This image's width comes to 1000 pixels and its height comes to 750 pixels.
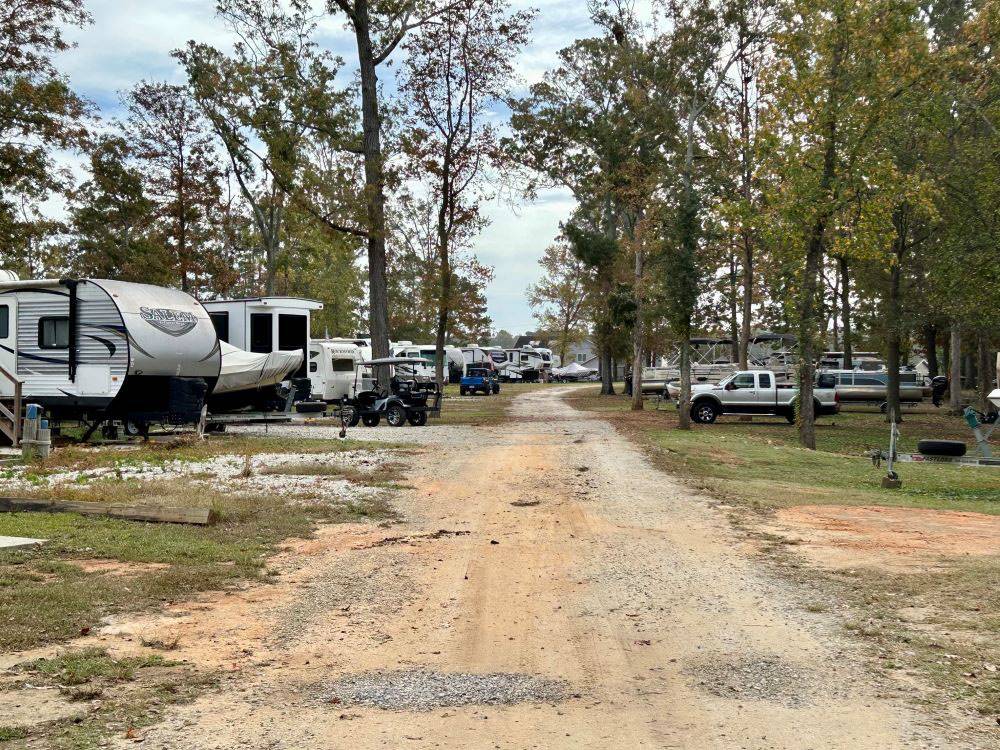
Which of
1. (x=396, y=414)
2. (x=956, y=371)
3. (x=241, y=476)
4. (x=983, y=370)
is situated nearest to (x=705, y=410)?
(x=396, y=414)

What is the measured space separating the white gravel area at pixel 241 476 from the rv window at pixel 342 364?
15946 mm

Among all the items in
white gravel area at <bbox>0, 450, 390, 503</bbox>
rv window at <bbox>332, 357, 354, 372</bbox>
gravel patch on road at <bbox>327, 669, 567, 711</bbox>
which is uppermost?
rv window at <bbox>332, 357, 354, 372</bbox>

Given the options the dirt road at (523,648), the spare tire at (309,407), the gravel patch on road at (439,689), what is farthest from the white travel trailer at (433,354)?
the gravel patch on road at (439,689)

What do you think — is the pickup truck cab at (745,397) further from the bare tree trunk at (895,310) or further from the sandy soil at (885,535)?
the sandy soil at (885,535)

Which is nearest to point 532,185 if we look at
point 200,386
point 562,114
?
point 562,114

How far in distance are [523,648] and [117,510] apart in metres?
5.93

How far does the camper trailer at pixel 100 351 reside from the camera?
60.6ft

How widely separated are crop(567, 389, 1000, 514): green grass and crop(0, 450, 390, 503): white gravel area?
213 inches

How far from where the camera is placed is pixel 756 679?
5.26 m

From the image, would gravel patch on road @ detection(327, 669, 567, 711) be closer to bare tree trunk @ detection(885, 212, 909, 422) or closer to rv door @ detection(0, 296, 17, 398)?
rv door @ detection(0, 296, 17, 398)

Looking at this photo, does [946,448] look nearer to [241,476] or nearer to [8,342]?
[241,476]

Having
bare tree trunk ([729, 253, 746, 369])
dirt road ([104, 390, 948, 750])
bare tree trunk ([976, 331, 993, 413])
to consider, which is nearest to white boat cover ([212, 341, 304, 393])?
dirt road ([104, 390, 948, 750])

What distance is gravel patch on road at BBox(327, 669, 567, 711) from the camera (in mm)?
4859

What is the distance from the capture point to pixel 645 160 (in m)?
32.3
